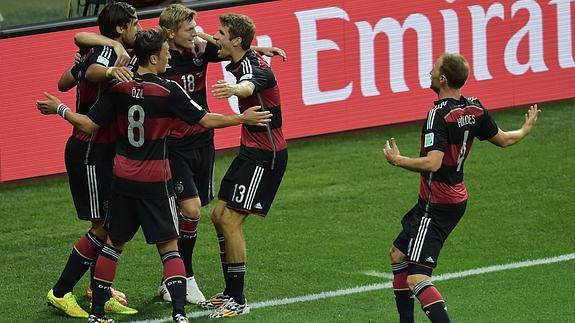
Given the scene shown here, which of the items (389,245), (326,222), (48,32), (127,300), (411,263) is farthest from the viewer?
(48,32)

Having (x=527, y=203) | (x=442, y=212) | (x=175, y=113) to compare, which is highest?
(x=175, y=113)

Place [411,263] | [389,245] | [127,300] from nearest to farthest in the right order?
[411,263] < [127,300] < [389,245]

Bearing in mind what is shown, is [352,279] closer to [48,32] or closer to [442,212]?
[442,212]

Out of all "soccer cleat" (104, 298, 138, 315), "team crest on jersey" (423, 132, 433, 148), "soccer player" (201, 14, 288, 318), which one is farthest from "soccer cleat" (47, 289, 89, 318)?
"team crest on jersey" (423, 132, 433, 148)

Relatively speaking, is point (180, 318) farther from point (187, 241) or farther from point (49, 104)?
point (49, 104)

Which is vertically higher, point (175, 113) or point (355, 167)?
point (175, 113)

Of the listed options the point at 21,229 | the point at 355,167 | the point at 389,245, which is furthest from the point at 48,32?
the point at 389,245

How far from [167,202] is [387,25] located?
6.25m

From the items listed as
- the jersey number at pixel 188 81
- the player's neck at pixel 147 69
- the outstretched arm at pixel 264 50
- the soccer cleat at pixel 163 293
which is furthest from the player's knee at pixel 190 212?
the player's neck at pixel 147 69

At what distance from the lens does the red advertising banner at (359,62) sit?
12531 mm

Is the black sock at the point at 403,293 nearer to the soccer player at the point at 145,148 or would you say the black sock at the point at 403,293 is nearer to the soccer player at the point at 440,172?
the soccer player at the point at 440,172

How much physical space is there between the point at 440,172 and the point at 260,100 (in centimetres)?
159

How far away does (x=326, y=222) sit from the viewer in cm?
1130

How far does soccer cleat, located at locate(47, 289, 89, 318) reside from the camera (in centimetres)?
904
